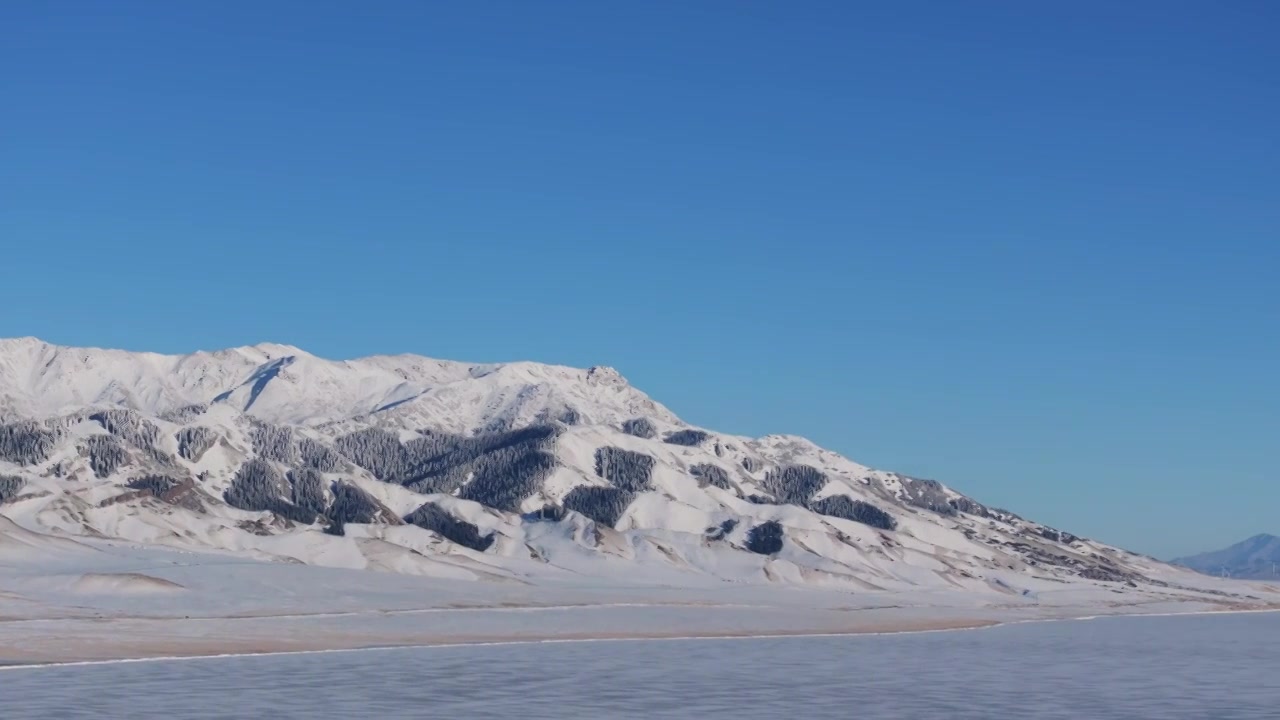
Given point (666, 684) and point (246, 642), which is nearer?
point (666, 684)

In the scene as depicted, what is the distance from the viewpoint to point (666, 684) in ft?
291

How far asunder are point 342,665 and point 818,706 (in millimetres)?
36603

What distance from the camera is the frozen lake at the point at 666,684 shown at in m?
73.5

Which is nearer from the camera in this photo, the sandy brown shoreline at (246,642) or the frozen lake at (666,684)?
the frozen lake at (666,684)

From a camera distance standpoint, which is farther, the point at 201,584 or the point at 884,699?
the point at 201,584

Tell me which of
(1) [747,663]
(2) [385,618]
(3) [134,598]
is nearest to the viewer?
(1) [747,663]

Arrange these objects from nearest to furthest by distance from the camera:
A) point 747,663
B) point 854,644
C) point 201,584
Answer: point 747,663
point 854,644
point 201,584

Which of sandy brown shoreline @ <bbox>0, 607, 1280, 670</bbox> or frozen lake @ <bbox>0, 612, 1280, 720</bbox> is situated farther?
sandy brown shoreline @ <bbox>0, 607, 1280, 670</bbox>

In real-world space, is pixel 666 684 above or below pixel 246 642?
above

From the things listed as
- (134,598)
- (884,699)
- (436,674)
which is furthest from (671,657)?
(134,598)

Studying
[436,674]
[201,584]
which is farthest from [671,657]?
[201,584]

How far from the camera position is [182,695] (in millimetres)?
78000

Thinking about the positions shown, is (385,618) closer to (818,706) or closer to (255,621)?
(255,621)

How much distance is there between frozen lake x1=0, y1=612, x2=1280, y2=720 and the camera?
73500 millimetres
